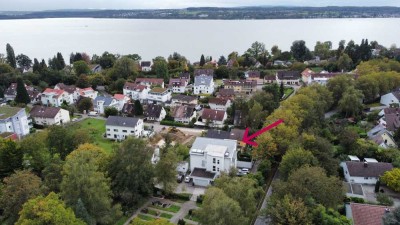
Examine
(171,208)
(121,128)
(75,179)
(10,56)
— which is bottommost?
(171,208)

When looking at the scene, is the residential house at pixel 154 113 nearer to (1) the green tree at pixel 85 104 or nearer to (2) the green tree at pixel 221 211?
(1) the green tree at pixel 85 104

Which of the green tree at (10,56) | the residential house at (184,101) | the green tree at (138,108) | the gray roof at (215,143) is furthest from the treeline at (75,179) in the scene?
the green tree at (10,56)

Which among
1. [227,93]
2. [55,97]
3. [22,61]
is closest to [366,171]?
[227,93]

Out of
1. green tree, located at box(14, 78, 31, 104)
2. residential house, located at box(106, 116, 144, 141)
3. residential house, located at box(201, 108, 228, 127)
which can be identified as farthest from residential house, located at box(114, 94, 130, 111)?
residential house, located at box(201, 108, 228, 127)

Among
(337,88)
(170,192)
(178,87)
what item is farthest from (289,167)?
(178,87)

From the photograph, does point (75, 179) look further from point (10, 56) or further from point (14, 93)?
point (10, 56)

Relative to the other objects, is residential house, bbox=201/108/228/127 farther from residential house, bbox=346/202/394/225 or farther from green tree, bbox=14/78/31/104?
green tree, bbox=14/78/31/104
